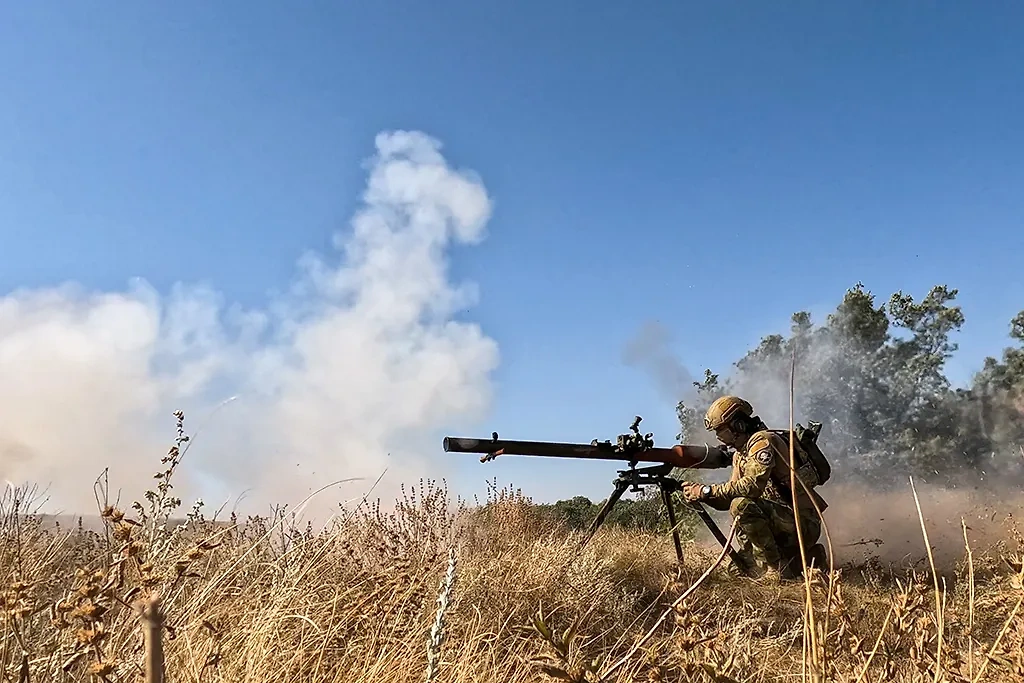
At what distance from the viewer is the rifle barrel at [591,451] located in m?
6.38

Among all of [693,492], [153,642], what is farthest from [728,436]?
[153,642]

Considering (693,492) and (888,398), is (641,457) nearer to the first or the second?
(693,492)

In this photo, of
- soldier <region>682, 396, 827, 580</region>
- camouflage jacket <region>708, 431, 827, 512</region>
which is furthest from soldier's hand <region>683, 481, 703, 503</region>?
camouflage jacket <region>708, 431, 827, 512</region>

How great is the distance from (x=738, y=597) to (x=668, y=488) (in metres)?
1.62

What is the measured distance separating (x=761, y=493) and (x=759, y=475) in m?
0.24

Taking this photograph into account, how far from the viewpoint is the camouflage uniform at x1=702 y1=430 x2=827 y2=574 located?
252 inches

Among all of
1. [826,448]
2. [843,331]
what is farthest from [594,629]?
[843,331]

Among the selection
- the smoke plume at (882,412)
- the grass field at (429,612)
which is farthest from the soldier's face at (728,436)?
the smoke plume at (882,412)

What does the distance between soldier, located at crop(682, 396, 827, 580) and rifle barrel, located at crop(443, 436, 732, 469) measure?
0.26 meters

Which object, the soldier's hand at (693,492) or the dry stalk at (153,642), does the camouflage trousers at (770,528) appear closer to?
the soldier's hand at (693,492)

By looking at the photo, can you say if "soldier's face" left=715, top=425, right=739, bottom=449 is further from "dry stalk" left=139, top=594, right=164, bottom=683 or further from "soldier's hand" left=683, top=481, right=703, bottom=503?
"dry stalk" left=139, top=594, right=164, bottom=683

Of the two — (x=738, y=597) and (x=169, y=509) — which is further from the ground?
(x=169, y=509)

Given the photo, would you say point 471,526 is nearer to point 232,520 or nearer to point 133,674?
point 232,520

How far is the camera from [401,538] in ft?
17.9
